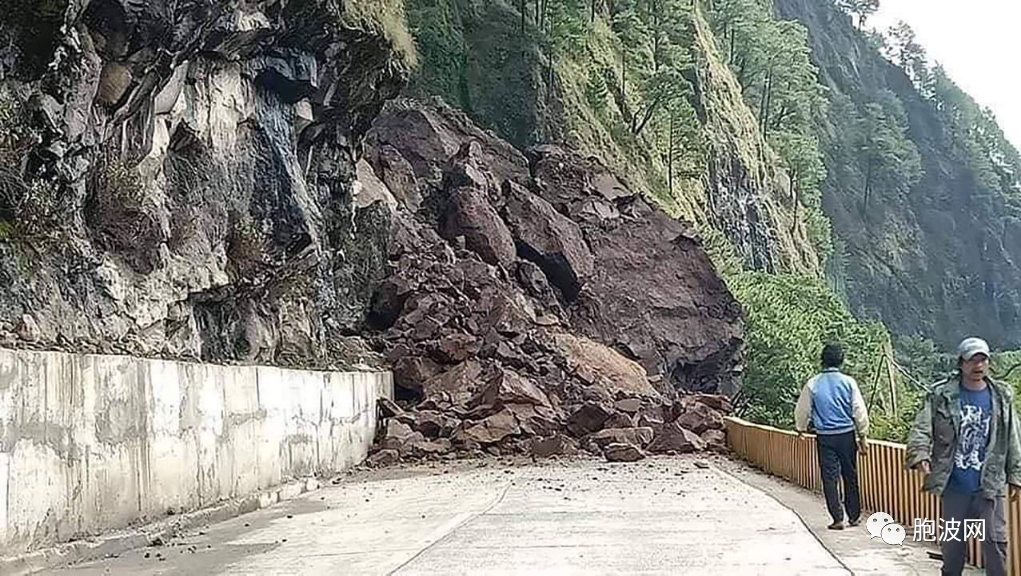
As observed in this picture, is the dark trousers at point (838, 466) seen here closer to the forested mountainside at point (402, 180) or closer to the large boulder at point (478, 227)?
the forested mountainside at point (402, 180)

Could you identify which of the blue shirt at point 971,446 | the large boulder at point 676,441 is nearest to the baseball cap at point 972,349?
the blue shirt at point 971,446

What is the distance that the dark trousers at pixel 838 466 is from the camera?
37.4 ft

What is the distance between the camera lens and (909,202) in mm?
115000

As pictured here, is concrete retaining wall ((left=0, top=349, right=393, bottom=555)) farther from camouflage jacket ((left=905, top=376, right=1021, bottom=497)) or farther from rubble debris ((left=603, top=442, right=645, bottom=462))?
rubble debris ((left=603, top=442, right=645, bottom=462))

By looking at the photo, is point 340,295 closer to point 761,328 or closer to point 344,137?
point 344,137

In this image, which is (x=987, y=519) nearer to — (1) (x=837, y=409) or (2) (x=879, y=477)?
(1) (x=837, y=409)

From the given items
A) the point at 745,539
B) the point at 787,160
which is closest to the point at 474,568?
the point at 745,539

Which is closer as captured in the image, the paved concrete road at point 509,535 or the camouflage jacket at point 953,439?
the camouflage jacket at point 953,439

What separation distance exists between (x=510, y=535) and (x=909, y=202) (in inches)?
4353

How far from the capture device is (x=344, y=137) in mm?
27281

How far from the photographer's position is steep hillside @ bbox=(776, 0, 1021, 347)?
107 metres

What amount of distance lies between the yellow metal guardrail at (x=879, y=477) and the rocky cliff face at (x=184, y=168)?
8416 mm

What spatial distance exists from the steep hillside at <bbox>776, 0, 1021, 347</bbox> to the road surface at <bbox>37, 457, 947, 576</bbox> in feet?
284

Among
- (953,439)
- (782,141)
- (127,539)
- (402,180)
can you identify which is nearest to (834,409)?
(953,439)
